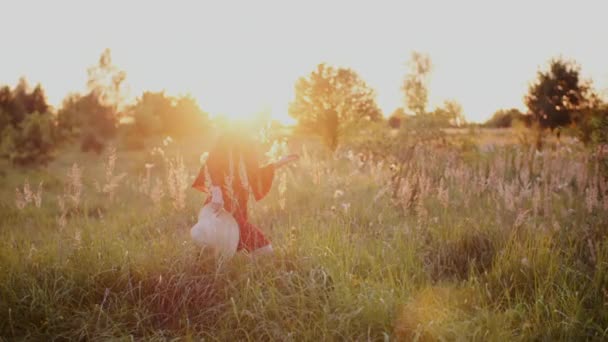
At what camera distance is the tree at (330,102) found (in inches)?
609

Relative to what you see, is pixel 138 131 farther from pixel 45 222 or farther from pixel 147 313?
pixel 147 313

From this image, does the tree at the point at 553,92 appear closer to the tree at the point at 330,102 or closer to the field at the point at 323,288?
the tree at the point at 330,102

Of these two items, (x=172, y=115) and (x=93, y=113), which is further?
(x=172, y=115)

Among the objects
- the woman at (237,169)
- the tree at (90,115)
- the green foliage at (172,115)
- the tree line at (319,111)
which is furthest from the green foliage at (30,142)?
the green foliage at (172,115)

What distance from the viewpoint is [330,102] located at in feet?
52.0

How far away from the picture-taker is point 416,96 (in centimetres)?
1159

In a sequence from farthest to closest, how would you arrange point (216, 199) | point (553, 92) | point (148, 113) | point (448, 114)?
point (148, 113) < point (553, 92) < point (448, 114) < point (216, 199)

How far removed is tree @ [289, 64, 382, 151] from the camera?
15461 millimetres

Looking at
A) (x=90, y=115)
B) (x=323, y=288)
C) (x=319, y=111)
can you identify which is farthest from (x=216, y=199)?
(x=90, y=115)

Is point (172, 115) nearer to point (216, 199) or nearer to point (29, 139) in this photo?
point (29, 139)

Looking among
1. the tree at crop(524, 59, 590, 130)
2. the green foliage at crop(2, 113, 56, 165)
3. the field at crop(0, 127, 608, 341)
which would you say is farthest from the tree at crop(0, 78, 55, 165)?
the tree at crop(524, 59, 590, 130)

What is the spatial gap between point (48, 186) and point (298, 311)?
9.86 m

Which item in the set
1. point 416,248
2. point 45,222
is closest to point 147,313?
point 416,248

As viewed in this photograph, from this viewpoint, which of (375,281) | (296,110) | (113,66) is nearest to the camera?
(375,281)
